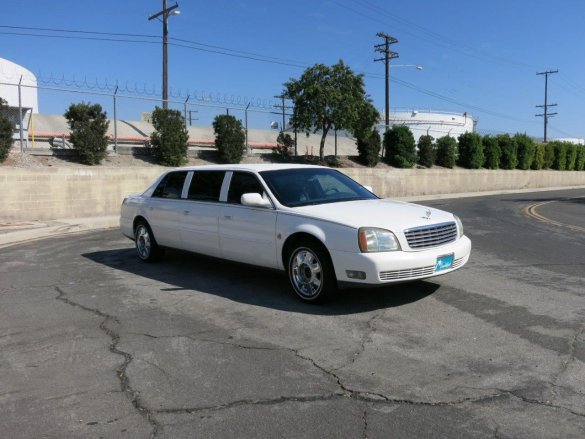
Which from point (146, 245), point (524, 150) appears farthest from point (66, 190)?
point (524, 150)

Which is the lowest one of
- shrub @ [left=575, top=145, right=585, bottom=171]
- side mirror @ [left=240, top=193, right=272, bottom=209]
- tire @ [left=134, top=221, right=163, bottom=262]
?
tire @ [left=134, top=221, right=163, bottom=262]

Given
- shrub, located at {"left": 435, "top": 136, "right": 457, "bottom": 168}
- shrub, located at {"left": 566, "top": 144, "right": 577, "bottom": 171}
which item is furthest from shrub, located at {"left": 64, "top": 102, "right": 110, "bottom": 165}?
shrub, located at {"left": 566, "top": 144, "right": 577, "bottom": 171}

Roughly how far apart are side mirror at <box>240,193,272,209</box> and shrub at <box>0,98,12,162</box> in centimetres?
1262

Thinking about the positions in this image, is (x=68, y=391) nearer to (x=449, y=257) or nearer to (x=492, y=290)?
(x=449, y=257)

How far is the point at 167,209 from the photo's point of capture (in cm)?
830

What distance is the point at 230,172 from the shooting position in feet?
24.6

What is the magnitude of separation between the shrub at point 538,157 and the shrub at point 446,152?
34.6 feet

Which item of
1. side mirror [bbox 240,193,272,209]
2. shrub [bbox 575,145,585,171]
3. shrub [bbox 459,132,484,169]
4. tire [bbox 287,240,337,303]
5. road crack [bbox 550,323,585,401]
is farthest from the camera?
shrub [bbox 575,145,585,171]

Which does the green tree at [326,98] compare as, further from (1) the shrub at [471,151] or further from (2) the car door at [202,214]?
(2) the car door at [202,214]

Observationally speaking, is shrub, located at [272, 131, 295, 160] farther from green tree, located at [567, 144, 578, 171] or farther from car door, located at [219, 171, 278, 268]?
green tree, located at [567, 144, 578, 171]

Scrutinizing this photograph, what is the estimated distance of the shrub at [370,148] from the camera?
3000cm

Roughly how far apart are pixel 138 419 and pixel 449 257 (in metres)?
3.77

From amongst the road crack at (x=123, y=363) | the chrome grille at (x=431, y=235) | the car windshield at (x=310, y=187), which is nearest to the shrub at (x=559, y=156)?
the car windshield at (x=310, y=187)

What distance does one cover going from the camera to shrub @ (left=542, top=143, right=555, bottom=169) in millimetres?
44406
